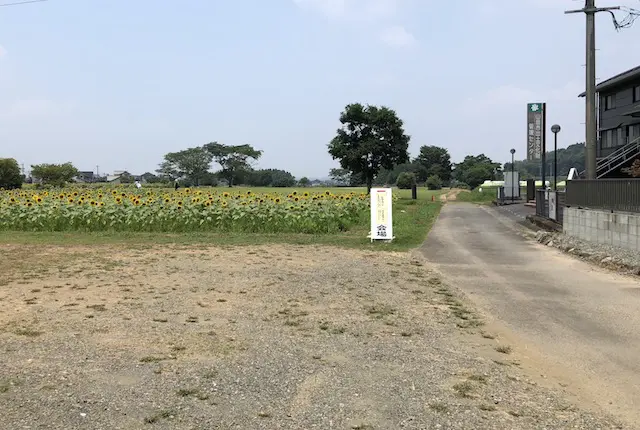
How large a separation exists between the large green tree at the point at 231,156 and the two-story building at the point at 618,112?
6859 centimetres

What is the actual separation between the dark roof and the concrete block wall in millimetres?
21688

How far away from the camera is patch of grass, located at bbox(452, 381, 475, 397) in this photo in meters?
3.94

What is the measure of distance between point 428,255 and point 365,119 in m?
31.7

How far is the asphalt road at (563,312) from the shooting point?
440cm

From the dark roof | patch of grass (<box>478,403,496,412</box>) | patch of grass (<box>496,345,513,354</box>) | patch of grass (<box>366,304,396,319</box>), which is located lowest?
patch of grass (<box>496,345,513,354</box>)

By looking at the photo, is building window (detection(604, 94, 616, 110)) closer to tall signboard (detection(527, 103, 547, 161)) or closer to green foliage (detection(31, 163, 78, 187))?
tall signboard (detection(527, 103, 547, 161))

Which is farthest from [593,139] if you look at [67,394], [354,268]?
[67,394]

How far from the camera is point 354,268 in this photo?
32.6ft

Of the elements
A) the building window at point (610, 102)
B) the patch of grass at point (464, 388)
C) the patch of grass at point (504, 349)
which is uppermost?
the building window at point (610, 102)

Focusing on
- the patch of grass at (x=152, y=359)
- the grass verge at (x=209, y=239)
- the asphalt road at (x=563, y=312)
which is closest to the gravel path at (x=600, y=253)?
the asphalt road at (x=563, y=312)

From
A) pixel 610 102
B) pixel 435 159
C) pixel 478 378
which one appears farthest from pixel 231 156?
pixel 478 378

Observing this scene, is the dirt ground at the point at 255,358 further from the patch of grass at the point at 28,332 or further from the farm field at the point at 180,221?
the farm field at the point at 180,221

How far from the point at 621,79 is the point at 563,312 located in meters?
31.4

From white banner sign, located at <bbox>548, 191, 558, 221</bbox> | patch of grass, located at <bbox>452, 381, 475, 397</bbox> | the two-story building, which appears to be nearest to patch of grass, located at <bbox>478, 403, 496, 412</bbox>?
patch of grass, located at <bbox>452, 381, 475, 397</bbox>
